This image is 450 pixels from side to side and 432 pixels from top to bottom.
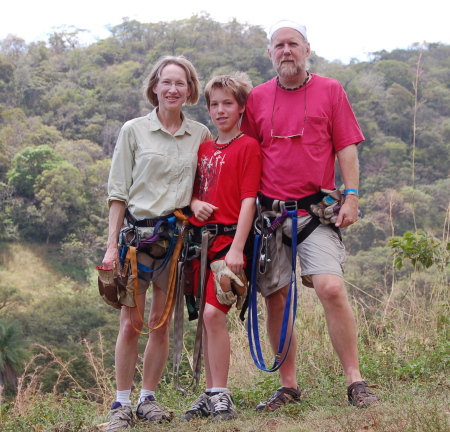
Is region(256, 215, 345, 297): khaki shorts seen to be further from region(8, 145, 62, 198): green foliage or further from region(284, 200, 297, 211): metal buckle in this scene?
region(8, 145, 62, 198): green foliage

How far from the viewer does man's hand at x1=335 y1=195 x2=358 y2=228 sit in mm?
3338

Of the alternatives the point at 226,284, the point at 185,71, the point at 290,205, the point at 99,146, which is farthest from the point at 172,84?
the point at 99,146

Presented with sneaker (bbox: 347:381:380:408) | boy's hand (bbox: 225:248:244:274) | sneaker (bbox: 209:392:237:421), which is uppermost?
boy's hand (bbox: 225:248:244:274)

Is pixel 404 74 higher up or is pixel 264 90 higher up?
pixel 404 74

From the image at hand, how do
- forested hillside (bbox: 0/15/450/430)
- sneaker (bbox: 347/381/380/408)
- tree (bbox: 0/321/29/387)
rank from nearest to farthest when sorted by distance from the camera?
1. sneaker (bbox: 347/381/380/408)
2. tree (bbox: 0/321/29/387)
3. forested hillside (bbox: 0/15/450/430)

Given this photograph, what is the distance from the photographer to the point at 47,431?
3.49 m

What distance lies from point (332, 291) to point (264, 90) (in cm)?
117

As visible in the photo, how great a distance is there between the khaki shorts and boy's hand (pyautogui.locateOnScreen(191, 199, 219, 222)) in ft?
1.16

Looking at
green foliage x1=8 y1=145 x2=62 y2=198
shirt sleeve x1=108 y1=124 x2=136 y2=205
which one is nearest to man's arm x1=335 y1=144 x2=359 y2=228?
shirt sleeve x1=108 y1=124 x2=136 y2=205

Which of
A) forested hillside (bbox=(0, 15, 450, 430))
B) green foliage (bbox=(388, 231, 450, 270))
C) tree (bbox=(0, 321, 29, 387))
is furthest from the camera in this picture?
forested hillside (bbox=(0, 15, 450, 430))

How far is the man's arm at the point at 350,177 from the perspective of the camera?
336 centimetres

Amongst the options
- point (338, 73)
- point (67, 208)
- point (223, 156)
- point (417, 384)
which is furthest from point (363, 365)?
point (338, 73)

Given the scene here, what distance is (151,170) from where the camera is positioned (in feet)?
11.6

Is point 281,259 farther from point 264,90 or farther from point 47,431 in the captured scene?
point 47,431
